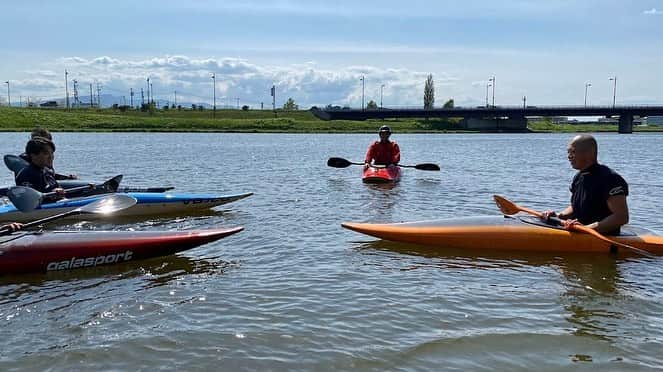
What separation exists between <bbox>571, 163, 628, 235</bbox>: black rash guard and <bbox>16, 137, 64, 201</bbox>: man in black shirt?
322 inches

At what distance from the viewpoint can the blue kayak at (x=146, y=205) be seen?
33.4ft

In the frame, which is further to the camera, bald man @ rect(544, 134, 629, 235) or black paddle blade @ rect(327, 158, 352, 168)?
black paddle blade @ rect(327, 158, 352, 168)

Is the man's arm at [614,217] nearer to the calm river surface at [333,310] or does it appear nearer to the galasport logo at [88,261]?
the calm river surface at [333,310]

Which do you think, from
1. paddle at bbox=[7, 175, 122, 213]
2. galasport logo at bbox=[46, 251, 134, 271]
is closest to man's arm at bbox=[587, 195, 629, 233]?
galasport logo at bbox=[46, 251, 134, 271]

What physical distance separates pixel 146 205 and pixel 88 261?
4148mm

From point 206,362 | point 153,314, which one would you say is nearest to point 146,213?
point 153,314

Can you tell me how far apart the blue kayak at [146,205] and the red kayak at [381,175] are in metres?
4.96

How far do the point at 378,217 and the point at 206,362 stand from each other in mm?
7132

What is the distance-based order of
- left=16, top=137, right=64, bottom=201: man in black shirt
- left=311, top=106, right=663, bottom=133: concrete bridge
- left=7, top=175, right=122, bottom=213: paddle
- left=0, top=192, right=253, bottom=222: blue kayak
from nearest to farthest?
left=7, top=175, right=122, bottom=213: paddle
left=16, top=137, right=64, bottom=201: man in black shirt
left=0, top=192, right=253, bottom=222: blue kayak
left=311, top=106, right=663, bottom=133: concrete bridge

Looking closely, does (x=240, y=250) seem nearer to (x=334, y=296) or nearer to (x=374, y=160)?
(x=334, y=296)

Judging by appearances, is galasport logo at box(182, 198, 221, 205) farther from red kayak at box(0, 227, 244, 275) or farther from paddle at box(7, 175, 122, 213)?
red kayak at box(0, 227, 244, 275)

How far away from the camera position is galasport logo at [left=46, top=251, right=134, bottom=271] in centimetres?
716

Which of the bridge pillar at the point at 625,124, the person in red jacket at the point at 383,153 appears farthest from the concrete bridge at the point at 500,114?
the person in red jacket at the point at 383,153

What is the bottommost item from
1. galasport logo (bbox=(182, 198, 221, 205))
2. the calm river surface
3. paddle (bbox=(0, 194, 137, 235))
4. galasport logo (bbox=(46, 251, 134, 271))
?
the calm river surface
